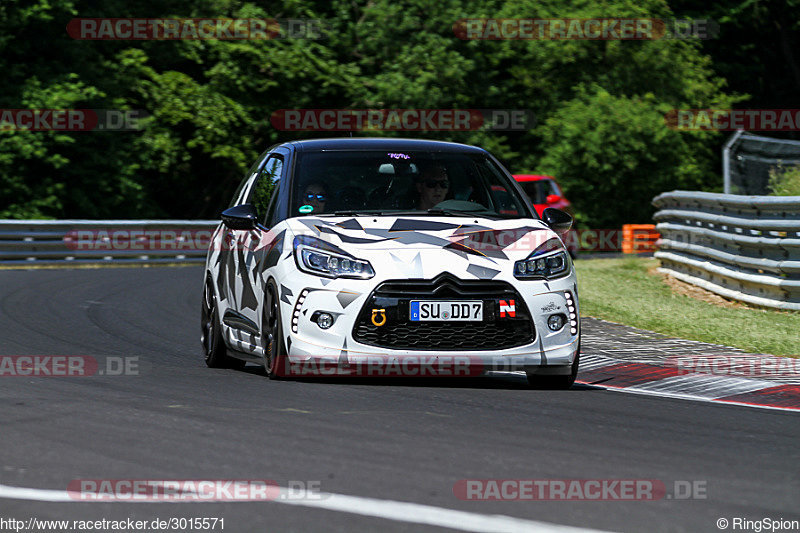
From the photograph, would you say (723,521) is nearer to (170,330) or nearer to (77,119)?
(170,330)

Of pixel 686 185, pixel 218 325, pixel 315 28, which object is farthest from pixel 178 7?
pixel 218 325

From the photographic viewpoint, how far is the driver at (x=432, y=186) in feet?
32.0

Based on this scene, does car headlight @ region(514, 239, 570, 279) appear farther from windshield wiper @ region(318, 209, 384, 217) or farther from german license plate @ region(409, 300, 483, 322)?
windshield wiper @ region(318, 209, 384, 217)

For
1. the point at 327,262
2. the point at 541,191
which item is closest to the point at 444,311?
the point at 327,262

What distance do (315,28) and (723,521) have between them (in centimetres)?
3506

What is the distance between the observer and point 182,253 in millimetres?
29875

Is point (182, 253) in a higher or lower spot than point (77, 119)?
lower

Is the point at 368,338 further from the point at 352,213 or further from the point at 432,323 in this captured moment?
the point at 352,213

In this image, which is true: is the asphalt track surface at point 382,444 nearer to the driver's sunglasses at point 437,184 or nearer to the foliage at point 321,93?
the driver's sunglasses at point 437,184

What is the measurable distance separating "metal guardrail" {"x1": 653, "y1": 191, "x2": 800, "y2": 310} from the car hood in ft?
19.1

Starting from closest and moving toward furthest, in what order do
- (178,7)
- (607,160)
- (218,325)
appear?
(218,325) < (178,7) < (607,160)

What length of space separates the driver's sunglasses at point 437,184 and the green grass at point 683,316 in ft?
10.4

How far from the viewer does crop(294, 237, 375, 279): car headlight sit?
8.71m

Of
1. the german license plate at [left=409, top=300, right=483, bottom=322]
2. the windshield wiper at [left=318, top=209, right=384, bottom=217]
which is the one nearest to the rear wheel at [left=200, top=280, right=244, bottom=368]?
the windshield wiper at [left=318, top=209, right=384, bottom=217]
